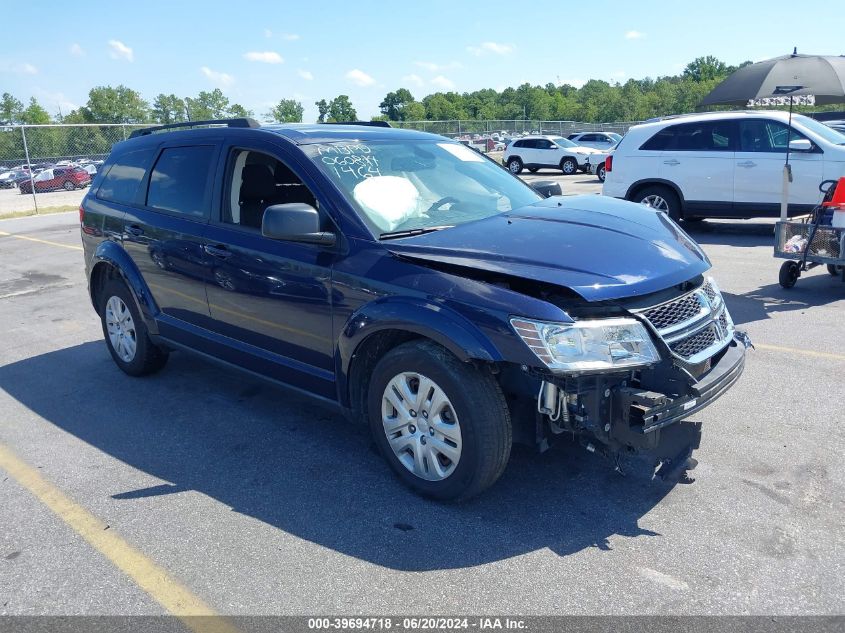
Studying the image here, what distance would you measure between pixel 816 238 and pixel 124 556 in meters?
6.85

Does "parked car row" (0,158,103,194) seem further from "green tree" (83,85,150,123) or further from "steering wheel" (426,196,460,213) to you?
"green tree" (83,85,150,123)

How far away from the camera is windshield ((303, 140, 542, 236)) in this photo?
4051 mm

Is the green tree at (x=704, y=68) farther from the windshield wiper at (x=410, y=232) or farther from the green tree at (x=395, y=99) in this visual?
the windshield wiper at (x=410, y=232)

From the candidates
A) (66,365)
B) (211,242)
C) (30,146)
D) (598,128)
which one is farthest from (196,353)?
(598,128)

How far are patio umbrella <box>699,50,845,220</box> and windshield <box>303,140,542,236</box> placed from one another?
191 inches

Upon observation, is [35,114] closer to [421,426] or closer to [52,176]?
[52,176]

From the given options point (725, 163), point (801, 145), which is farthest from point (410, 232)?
point (725, 163)

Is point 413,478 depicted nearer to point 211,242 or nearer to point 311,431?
point 311,431

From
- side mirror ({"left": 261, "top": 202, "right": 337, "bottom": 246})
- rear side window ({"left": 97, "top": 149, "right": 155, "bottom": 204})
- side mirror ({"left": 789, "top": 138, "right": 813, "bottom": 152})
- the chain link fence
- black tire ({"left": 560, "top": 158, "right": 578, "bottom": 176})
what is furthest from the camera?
black tire ({"left": 560, "top": 158, "right": 578, "bottom": 176})

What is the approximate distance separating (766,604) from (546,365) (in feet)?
4.07

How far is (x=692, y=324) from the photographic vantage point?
138 inches

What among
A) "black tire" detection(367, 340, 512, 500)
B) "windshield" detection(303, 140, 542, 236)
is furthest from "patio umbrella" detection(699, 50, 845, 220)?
"black tire" detection(367, 340, 512, 500)

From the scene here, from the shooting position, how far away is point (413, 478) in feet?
12.2

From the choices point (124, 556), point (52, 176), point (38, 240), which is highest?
point (52, 176)
